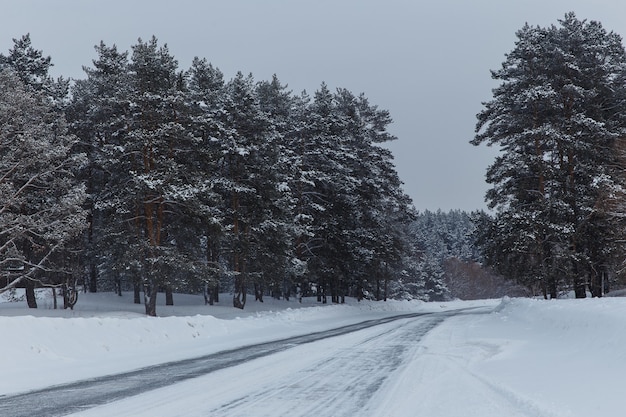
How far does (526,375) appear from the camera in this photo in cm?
813

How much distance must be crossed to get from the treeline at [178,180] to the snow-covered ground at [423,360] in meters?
8.49

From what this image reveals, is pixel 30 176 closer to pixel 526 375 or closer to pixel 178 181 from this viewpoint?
pixel 178 181

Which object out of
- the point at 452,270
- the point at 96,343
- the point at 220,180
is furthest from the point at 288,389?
the point at 452,270

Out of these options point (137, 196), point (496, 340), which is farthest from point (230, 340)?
point (137, 196)

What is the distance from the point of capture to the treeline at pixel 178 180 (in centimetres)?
2433

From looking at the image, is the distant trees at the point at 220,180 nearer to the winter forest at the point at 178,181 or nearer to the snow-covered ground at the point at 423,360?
the winter forest at the point at 178,181

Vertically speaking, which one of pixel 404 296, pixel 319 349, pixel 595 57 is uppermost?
pixel 595 57

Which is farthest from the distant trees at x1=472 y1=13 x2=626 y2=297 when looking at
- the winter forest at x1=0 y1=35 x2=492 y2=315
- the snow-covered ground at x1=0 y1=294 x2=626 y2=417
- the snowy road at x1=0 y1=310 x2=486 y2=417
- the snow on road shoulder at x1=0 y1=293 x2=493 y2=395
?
the snowy road at x1=0 y1=310 x2=486 y2=417

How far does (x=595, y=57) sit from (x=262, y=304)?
2636cm

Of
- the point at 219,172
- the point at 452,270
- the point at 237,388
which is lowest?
the point at 452,270

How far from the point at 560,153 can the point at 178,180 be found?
1987 centimetres

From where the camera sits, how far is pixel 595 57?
2775cm

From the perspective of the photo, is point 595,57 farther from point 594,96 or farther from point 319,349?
point 319,349

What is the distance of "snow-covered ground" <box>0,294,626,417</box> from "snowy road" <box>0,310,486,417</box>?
0.24ft
